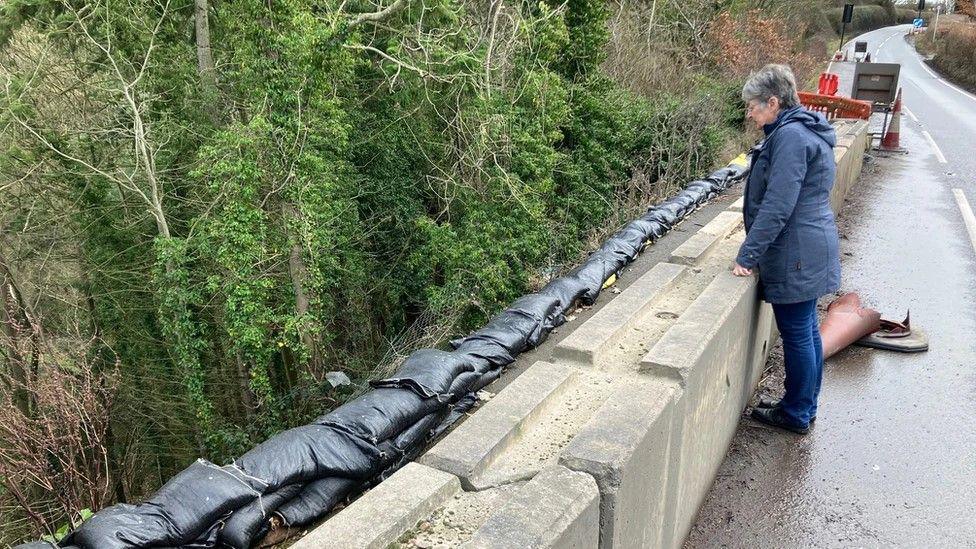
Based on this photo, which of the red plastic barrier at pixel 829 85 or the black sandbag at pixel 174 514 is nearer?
the black sandbag at pixel 174 514

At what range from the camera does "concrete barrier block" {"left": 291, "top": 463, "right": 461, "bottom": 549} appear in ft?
6.46

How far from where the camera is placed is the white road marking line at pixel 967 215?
8664 millimetres

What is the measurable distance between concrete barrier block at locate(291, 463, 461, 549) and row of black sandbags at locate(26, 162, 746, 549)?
52 centimetres

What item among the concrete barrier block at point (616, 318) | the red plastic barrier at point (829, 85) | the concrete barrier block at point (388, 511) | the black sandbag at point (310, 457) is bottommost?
the black sandbag at point (310, 457)

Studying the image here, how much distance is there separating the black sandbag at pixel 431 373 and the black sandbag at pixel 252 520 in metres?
0.74

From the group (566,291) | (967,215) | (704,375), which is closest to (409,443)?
(704,375)

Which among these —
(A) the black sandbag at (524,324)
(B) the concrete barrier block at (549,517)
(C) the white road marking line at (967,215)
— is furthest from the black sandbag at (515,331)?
(C) the white road marking line at (967,215)

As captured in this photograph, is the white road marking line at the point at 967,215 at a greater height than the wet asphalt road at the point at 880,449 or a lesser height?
greater

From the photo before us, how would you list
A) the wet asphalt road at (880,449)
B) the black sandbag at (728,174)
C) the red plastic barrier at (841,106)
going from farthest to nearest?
the red plastic barrier at (841,106)
the black sandbag at (728,174)
the wet asphalt road at (880,449)

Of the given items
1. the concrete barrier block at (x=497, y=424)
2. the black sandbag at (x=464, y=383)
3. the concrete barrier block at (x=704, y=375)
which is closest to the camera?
the concrete barrier block at (x=497, y=424)

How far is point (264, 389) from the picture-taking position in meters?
10.9

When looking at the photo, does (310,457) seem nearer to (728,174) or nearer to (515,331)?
(515,331)

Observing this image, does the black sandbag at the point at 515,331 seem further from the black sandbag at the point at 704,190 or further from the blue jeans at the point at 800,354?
the black sandbag at the point at 704,190

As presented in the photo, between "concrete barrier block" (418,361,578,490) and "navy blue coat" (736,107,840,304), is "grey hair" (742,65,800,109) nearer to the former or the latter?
"navy blue coat" (736,107,840,304)
